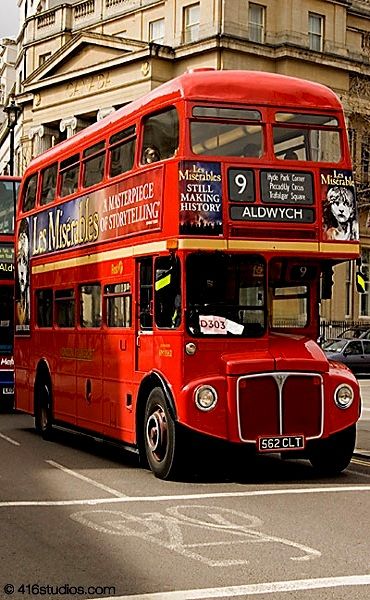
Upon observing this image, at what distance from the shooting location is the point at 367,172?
54.9 metres

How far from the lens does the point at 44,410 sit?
60.3 feet

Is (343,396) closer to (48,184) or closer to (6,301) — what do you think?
(48,184)

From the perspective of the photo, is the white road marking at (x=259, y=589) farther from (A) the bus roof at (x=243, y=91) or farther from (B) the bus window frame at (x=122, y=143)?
(B) the bus window frame at (x=122, y=143)

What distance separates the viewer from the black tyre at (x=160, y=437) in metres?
12.5

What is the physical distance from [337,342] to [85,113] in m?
23.9

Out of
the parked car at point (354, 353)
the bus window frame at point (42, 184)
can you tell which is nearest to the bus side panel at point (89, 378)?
the bus window frame at point (42, 184)

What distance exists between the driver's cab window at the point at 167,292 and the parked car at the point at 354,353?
94.7 ft

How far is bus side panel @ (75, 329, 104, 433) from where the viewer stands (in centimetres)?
1540

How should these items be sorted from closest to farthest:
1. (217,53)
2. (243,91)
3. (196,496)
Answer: (196,496) < (243,91) < (217,53)

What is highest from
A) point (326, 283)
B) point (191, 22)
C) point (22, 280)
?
point (191, 22)

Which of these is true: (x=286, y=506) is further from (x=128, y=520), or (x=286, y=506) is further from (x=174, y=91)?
(x=174, y=91)

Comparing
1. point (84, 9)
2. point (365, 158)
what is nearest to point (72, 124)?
point (84, 9)

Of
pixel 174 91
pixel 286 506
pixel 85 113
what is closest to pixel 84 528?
pixel 286 506

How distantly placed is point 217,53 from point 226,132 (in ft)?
133
